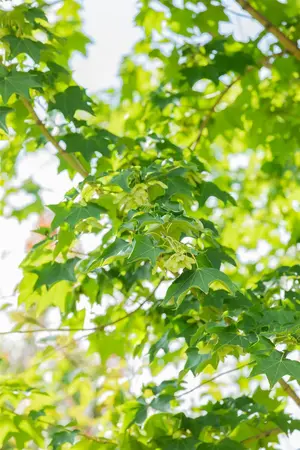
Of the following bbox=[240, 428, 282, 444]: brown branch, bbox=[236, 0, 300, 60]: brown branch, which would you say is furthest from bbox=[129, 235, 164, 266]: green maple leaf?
bbox=[236, 0, 300, 60]: brown branch

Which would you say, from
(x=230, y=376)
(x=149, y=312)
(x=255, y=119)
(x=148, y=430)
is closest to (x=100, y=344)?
(x=149, y=312)

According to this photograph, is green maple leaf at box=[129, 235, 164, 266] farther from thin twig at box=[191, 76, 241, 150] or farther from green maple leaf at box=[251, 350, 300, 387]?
thin twig at box=[191, 76, 241, 150]

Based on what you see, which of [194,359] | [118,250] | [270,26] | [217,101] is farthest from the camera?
[217,101]

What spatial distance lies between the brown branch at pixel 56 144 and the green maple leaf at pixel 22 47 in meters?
0.22

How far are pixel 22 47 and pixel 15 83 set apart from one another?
0.20 m

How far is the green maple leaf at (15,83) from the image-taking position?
152 centimetres

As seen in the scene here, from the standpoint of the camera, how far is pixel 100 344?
7.23 feet

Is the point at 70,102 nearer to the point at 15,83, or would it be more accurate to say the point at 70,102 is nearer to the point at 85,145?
the point at 85,145

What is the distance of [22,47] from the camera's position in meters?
1.69

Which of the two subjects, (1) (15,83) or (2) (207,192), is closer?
(1) (15,83)

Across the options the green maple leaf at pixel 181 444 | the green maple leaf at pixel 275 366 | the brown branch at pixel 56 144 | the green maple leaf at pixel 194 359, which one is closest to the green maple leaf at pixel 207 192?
the brown branch at pixel 56 144

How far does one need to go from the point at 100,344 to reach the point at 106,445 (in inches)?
15.6

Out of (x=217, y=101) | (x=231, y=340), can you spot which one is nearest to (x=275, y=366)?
(x=231, y=340)

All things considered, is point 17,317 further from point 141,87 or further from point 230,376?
point 230,376
